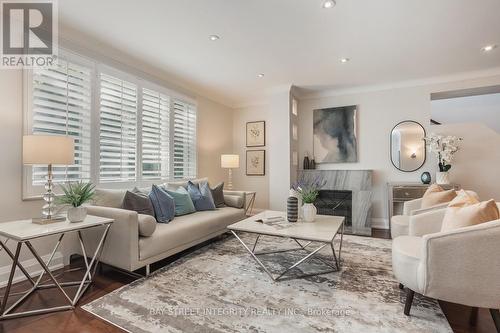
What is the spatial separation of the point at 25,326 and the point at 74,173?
61.9 inches

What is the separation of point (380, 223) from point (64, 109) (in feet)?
16.4

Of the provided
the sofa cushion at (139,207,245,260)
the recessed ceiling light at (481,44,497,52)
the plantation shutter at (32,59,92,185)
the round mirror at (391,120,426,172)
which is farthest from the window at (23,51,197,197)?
the recessed ceiling light at (481,44,497,52)

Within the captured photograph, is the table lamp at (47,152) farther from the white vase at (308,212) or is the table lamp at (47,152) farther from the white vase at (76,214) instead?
the white vase at (308,212)

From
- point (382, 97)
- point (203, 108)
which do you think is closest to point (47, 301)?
point (203, 108)

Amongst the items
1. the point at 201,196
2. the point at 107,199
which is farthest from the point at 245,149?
the point at 107,199

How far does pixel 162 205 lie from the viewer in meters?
2.95

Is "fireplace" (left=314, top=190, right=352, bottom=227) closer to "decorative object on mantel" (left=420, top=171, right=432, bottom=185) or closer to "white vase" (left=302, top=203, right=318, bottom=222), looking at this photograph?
"decorative object on mantel" (left=420, top=171, right=432, bottom=185)

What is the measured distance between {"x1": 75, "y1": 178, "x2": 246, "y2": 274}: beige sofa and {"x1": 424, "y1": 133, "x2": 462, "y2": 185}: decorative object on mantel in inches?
143

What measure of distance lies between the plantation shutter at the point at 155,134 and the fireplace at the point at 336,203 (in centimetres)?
285

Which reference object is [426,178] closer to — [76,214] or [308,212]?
[308,212]

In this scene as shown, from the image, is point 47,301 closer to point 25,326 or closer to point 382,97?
point 25,326

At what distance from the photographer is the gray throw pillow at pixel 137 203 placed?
2.62 metres

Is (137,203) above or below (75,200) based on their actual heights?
below

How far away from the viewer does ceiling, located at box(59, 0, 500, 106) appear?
2.30 m
